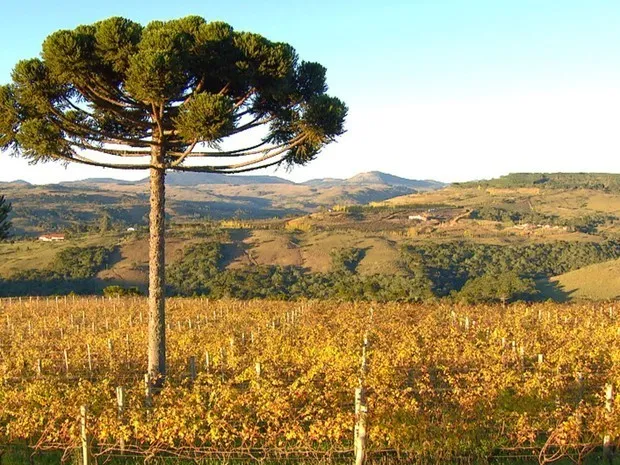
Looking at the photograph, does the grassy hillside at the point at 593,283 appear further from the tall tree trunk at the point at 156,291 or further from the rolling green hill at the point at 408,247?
the tall tree trunk at the point at 156,291

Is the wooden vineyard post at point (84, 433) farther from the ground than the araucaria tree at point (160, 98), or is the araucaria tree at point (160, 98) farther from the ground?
the araucaria tree at point (160, 98)

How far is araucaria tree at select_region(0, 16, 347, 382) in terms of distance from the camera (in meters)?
9.84

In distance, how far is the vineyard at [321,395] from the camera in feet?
27.4

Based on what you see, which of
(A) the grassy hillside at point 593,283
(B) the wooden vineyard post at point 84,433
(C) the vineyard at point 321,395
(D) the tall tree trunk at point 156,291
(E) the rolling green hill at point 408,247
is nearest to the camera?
(B) the wooden vineyard post at point 84,433

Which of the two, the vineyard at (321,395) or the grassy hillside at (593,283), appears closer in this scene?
the vineyard at (321,395)

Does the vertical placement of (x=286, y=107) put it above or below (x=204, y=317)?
above

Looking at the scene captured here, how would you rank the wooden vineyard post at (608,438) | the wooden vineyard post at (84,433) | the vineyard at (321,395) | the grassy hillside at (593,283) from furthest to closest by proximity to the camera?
the grassy hillside at (593,283) < the wooden vineyard post at (608,438) < the vineyard at (321,395) < the wooden vineyard post at (84,433)

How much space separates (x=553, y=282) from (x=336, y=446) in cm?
5356

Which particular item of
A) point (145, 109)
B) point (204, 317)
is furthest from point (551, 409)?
point (204, 317)

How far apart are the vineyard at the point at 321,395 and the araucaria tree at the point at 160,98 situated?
8.52 ft

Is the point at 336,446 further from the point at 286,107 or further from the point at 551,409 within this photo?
the point at 286,107

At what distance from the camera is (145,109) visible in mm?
11625

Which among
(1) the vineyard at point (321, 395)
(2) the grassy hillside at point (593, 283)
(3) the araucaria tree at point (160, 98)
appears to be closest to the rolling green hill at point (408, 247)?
(2) the grassy hillside at point (593, 283)

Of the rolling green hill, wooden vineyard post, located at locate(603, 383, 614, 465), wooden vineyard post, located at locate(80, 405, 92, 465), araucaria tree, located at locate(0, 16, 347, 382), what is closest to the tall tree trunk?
araucaria tree, located at locate(0, 16, 347, 382)
